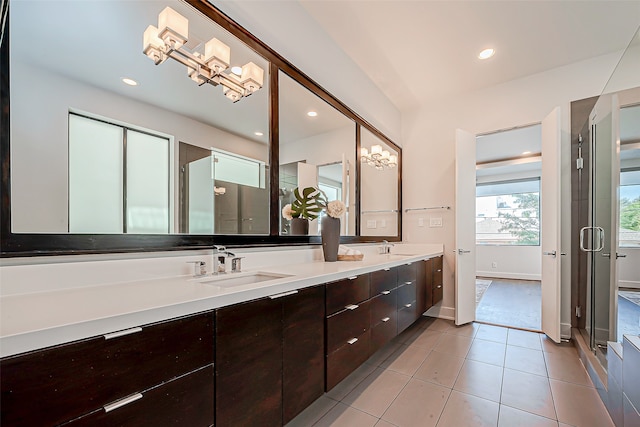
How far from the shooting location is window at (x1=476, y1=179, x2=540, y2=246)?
6.23 meters

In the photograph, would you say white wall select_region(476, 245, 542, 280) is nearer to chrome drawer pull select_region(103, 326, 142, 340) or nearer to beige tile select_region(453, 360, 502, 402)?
beige tile select_region(453, 360, 502, 402)

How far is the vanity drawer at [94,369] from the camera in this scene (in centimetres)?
58

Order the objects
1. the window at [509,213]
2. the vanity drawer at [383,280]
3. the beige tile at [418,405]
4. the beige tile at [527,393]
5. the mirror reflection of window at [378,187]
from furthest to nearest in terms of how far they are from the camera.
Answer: the window at [509,213], the mirror reflection of window at [378,187], the vanity drawer at [383,280], the beige tile at [527,393], the beige tile at [418,405]

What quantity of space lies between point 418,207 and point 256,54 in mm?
2780

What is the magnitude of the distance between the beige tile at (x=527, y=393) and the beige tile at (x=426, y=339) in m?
0.64

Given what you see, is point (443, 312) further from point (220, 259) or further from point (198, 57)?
point (198, 57)

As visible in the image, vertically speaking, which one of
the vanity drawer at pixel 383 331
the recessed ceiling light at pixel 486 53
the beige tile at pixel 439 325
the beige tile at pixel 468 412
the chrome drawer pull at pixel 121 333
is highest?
the recessed ceiling light at pixel 486 53

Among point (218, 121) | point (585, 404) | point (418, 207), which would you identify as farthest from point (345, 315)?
point (418, 207)

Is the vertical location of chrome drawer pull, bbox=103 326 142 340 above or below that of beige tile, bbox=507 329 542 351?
above

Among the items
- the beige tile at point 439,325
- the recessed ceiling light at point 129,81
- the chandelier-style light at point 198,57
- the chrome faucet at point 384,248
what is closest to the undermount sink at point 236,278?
the recessed ceiling light at point 129,81

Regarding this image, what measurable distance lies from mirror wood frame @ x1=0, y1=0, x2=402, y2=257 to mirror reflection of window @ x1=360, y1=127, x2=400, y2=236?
432mm

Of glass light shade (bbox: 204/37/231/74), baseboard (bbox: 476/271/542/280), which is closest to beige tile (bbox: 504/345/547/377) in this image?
glass light shade (bbox: 204/37/231/74)

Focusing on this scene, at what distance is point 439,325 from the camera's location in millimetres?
3221

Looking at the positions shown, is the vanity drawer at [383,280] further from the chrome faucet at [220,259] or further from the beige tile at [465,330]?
the beige tile at [465,330]
